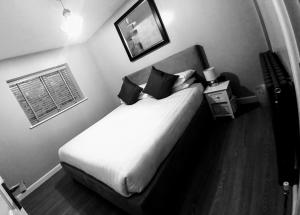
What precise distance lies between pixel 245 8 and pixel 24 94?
417 cm

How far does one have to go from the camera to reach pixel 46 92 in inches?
163

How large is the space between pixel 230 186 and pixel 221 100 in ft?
4.66

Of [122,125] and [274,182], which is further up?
[122,125]

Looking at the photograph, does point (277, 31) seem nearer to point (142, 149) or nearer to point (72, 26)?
point (142, 149)

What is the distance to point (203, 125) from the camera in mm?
2725

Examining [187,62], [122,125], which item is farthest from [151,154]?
[187,62]

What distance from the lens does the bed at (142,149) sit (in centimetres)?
162

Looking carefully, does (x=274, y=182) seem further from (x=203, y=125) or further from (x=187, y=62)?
(x=187, y=62)

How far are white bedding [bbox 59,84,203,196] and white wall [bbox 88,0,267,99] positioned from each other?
69 cm

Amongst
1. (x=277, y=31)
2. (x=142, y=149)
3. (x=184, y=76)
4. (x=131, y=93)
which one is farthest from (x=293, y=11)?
(x=131, y=93)

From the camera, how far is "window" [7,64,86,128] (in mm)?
3742

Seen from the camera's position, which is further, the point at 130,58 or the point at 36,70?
the point at 130,58

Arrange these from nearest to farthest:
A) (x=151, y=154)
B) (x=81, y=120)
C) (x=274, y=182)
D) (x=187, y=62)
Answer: (x=274, y=182)
(x=151, y=154)
(x=187, y=62)
(x=81, y=120)

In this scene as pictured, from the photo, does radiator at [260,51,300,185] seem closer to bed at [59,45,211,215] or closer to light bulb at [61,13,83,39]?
bed at [59,45,211,215]
